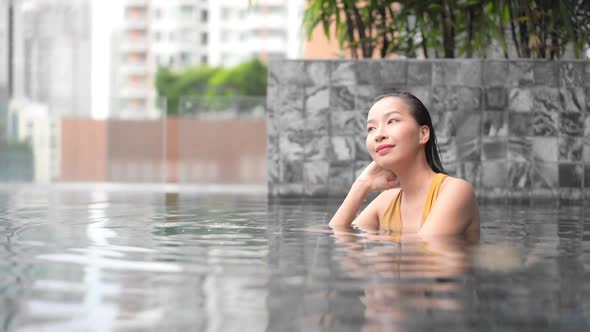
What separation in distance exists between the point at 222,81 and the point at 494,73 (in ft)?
201

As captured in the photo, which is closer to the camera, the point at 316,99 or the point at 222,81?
the point at 316,99

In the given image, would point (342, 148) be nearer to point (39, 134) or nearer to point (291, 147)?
point (291, 147)

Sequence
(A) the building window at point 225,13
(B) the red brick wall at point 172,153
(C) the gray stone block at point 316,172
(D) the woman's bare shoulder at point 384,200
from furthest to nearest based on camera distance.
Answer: (A) the building window at point 225,13
(B) the red brick wall at point 172,153
(C) the gray stone block at point 316,172
(D) the woman's bare shoulder at point 384,200

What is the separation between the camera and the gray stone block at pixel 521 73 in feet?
23.4

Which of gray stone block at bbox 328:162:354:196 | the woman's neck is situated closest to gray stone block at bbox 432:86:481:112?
gray stone block at bbox 328:162:354:196

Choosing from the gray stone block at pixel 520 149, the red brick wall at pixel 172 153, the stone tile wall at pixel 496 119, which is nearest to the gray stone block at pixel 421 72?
the stone tile wall at pixel 496 119

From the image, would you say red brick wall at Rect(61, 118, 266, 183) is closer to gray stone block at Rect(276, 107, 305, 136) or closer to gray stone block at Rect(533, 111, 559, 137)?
gray stone block at Rect(276, 107, 305, 136)

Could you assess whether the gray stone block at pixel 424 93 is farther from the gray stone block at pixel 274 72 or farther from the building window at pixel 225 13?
the building window at pixel 225 13

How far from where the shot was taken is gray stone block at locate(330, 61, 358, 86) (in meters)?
7.21

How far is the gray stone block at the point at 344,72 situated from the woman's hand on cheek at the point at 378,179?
3609mm

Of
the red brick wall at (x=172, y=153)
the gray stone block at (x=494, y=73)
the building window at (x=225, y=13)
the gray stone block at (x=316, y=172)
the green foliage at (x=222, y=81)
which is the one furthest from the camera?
the building window at (x=225, y=13)

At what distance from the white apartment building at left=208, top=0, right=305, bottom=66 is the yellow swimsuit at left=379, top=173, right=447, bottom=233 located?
76.8 m

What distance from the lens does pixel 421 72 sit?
7137mm

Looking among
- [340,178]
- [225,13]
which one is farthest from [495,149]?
[225,13]
